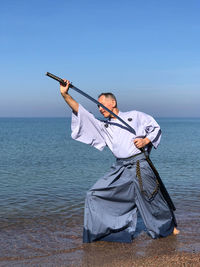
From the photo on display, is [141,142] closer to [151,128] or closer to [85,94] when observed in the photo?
[151,128]

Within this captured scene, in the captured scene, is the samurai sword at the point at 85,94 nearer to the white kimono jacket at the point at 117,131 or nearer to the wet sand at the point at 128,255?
the white kimono jacket at the point at 117,131

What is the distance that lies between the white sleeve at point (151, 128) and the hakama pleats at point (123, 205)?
0.32 m

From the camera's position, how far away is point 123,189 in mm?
5574

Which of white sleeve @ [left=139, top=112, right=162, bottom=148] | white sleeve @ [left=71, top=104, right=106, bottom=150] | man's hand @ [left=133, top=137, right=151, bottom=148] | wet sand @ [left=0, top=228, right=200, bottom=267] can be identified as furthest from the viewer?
white sleeve @ [left=71, top=104, right=106, bottom=150]

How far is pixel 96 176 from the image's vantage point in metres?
14.0

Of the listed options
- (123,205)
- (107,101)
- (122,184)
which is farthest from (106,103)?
(123,205)

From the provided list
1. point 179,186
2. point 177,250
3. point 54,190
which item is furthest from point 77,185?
point 177,250

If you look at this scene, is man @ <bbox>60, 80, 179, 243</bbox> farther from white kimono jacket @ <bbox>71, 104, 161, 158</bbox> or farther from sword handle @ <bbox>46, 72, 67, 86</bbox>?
sword handle @ <bbox>46, 72, 67, 86</bbox>

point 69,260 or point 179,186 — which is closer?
point 69,260

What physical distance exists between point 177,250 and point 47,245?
76.9 inches

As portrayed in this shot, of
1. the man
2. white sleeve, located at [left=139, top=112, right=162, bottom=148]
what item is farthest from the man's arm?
white sleeve, located at [left=139, top=112, right=162, bottom=148]

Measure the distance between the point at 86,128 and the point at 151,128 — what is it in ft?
3.18

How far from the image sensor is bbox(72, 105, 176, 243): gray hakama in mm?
5508

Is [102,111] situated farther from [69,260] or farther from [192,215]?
[192,215]
